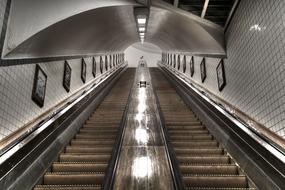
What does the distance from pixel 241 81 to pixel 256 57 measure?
0.83 meters

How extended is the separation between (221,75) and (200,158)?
3.45m

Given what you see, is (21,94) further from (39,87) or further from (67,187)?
(67,187)

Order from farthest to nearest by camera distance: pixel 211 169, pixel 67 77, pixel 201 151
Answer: pixel 67 77
pixel 201 151
pixel 211 169

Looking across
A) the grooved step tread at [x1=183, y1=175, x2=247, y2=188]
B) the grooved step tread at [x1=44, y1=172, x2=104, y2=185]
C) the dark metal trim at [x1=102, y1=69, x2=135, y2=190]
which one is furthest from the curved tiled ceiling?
the grooved step tread at [x1=183, y1=175, x2=247, y2=188]

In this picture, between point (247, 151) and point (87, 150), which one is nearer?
point (247, 151)

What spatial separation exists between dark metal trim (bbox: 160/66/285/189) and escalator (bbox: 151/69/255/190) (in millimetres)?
128

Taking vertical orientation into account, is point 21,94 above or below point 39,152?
above

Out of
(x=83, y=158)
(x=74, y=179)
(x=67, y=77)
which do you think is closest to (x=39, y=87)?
(x=67, y=77)

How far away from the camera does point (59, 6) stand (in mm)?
4324

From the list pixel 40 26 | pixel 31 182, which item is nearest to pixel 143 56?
pixel 40 26

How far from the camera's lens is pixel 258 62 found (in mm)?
4031

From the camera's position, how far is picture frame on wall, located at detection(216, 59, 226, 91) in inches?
235

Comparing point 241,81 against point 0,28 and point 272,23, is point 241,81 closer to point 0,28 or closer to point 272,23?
point 272,23

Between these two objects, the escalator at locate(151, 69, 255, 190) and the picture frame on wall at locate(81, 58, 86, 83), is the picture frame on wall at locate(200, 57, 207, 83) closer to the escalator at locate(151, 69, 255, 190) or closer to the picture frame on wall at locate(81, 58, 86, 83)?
the escalator at locate(151, 69, 255, 190)
